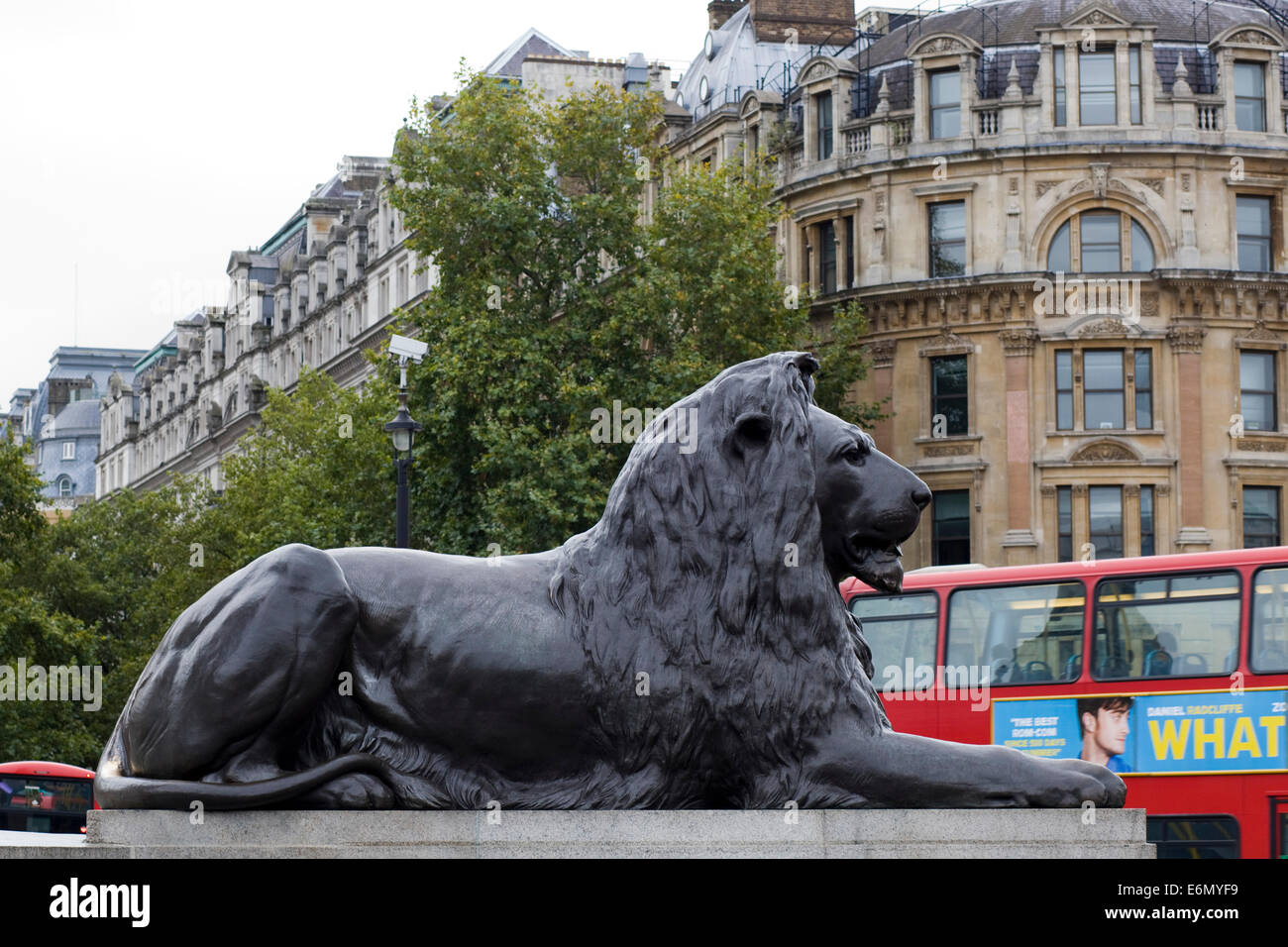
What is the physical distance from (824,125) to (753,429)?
135ft

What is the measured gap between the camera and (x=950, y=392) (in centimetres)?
4406

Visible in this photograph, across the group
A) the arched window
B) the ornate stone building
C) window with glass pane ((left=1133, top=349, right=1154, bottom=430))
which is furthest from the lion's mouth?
the arched window

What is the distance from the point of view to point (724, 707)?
618 centimetres

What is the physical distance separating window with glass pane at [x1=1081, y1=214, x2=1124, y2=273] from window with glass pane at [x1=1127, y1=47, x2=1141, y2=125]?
7.57ft

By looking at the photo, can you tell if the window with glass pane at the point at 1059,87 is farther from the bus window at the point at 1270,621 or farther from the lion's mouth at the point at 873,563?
the lion's mouth at the point at 873,563

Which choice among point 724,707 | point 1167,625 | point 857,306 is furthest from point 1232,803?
point 857,306

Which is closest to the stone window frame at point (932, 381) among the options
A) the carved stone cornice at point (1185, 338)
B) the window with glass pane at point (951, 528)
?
the window with glass pane at point (951, 528)

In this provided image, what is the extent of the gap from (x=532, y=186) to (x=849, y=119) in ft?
34.2

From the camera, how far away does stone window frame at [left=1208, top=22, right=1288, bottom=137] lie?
144 ft

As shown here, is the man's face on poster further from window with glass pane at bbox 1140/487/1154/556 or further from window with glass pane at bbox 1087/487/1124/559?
window with glass pane at bbox 1140/487/1154/556

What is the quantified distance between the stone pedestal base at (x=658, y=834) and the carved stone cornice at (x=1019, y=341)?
3805cm

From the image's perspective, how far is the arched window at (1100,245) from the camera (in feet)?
142

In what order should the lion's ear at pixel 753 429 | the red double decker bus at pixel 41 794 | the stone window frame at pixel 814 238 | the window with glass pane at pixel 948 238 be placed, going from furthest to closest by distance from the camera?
1. the stone window frame at pixel 814 238
2. the window with glass pane at pixel 948 238
3. the red double decker bus at pixel 41 794
4. the lion's ear at pixel 753 429
